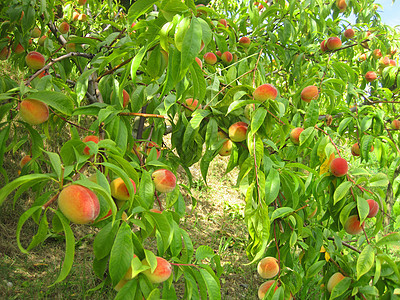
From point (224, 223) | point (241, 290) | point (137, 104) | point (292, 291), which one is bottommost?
point (224, 223)

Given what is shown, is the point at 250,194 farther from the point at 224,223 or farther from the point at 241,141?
the point at 224,223

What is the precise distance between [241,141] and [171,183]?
0.24 metres

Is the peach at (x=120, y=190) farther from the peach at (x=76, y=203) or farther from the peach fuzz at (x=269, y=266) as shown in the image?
the peach fuzz at (x=269, y=266)

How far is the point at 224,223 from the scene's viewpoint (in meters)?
3.19

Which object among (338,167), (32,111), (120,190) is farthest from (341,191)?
(32,111)

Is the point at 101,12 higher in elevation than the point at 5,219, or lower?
higher

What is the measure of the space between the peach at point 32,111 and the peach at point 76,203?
320 mm

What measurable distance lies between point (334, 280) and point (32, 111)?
1002 millimetres

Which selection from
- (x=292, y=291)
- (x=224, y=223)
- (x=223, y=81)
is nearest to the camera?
(x=292, y=291)

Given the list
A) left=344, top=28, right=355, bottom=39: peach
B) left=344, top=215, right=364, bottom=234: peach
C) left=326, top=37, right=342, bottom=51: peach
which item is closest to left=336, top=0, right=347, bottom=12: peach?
left=344, top=28, right=355, bottom=39: peach

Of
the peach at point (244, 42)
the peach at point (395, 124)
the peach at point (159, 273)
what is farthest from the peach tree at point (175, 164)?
the peach at point (395, 124)

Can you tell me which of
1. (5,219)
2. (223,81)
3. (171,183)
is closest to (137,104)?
(171,183)

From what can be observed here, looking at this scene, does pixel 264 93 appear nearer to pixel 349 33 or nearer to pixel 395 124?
pixel 395 124

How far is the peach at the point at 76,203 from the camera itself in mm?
511
